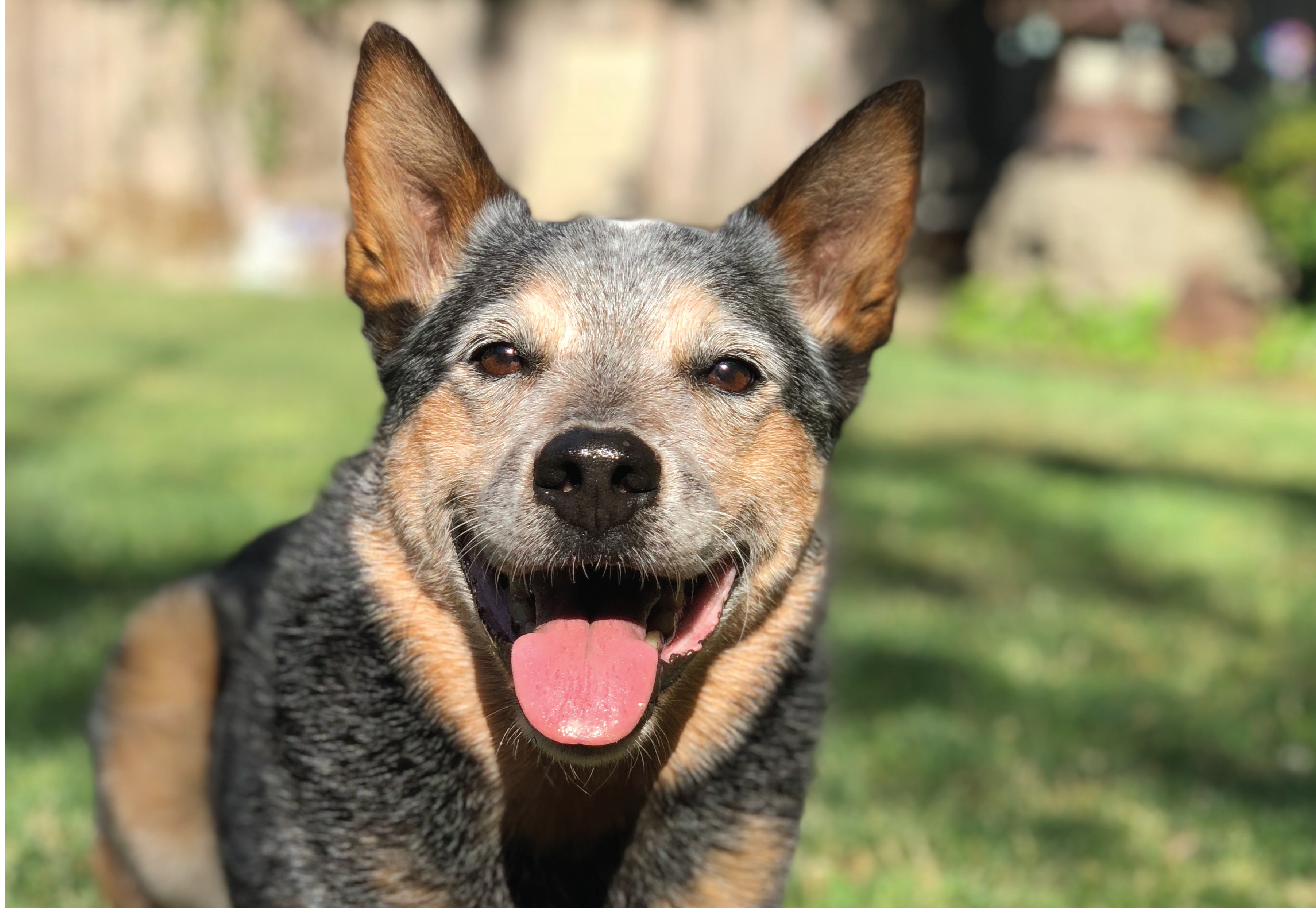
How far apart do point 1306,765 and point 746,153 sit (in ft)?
41.3

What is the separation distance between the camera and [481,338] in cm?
304

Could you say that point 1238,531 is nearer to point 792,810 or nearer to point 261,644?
point 792,810

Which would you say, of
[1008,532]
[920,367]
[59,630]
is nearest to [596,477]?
[59,630]

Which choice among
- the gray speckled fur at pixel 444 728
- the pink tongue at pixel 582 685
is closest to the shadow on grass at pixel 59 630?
the gray speckled fur at pixel 444 728

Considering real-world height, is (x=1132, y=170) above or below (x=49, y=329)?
above

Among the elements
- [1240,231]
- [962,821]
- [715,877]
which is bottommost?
[962,821]

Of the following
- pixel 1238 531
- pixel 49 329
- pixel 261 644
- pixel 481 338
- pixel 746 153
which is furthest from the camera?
pixel 746 153

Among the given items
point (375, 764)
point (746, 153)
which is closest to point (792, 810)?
point (375, 764)

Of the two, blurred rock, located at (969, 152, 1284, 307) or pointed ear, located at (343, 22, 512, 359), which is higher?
pointed ear, located at (343, 22, 512, 359)

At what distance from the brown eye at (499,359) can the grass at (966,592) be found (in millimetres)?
1813

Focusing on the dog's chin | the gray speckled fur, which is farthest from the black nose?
the gray speckled fur

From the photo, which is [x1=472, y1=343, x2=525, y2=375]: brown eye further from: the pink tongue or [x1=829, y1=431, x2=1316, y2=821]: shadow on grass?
[x1=829, y1=431, x2=1316, y2=821]: shadow on grass

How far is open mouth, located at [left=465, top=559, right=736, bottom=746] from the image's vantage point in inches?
106

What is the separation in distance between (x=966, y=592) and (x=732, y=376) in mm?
3956
